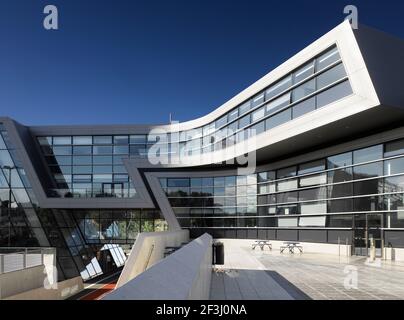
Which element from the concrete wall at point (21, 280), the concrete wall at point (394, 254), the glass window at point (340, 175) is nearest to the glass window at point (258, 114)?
the glass window at point (340, 175)

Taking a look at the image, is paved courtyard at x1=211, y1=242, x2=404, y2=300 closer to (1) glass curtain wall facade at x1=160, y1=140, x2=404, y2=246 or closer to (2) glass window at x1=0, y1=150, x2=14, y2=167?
(1) glass curtain wall facade at x1=160, y1=140, x2=404, y2=246

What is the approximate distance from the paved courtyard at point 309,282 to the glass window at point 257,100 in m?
12.8

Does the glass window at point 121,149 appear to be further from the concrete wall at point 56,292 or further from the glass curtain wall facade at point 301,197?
the concrete wall at point 56,292

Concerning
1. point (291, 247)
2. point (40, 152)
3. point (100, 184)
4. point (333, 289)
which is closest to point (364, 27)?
point (333, 289)

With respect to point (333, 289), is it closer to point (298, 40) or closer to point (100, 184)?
point (298, 40)

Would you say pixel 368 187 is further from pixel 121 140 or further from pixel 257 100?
pixel 121 140

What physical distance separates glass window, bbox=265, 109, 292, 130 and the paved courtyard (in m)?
9.20

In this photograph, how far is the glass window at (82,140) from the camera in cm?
4188

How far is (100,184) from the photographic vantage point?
133 ft

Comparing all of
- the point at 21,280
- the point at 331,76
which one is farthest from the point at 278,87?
the point at 21,280

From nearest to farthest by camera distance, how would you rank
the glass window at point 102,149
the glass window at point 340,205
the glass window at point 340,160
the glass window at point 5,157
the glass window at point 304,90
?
the glass window at point 304,90
the glass window at point 340,205
the glass window at point 340,160
the glass window at point 5,157
the glass window at point 102,149

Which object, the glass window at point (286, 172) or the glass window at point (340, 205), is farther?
the glass window at point (286, 172)

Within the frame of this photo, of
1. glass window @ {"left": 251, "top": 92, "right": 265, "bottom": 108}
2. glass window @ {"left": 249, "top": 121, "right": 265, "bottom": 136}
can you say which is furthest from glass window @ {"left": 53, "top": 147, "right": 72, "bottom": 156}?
glass window @ {"left": 251, "top": 92, "right": 265, "bottom": 108}

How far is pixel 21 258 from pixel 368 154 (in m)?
17.6
